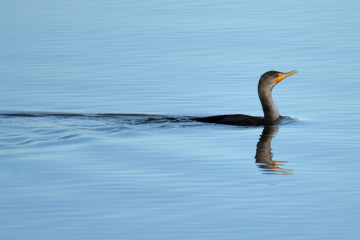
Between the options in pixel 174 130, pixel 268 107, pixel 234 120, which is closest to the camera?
pixel 174 130

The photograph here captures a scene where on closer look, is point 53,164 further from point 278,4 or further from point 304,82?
point 278,4

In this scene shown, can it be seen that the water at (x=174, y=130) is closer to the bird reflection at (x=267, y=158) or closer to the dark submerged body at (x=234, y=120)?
the bird reflection at (x=267, y=158)

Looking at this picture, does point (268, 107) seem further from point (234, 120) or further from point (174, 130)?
point (174, 130)

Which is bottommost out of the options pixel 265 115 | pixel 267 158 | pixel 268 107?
pixel 267 158

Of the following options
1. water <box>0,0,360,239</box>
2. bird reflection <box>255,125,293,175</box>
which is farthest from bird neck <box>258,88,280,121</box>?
bird reflection <box>255,125,293,175</box>

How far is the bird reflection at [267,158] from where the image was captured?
9.28 meters

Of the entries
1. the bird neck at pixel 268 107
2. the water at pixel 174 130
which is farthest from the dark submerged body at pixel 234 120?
the bird neck at pixel 268 107

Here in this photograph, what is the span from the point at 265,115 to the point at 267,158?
12.0 feet

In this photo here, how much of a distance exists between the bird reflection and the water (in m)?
0.04

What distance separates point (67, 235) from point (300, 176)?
3.46 metres

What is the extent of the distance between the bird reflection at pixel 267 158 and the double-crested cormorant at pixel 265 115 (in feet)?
2.00

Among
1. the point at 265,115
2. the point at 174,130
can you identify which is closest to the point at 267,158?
the point at 174,130

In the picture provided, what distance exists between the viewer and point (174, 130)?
40.3ft

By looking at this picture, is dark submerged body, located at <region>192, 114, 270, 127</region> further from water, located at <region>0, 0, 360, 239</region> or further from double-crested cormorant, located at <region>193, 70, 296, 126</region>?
water, located at <region>0, 0, 360, 239</region>
